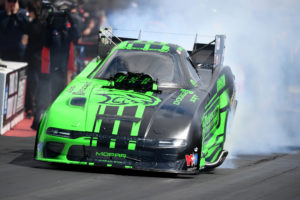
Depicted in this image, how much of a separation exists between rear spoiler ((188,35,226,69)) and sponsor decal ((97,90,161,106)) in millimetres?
2096

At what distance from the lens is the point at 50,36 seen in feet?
48.2

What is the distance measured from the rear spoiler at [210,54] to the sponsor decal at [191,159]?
2.58 m

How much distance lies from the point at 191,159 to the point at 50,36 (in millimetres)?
9042

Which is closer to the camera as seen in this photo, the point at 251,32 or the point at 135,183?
the point at 135,183

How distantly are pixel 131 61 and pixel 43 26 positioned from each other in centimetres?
726

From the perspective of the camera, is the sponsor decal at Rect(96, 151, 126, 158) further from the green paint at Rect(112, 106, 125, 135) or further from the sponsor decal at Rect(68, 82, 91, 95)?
the sponsor decal at Rect(68, 82, 91, 95)

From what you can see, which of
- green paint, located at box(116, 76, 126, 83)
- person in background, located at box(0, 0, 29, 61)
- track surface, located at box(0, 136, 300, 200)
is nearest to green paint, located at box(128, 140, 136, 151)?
track surface, located at box(0, 136, 300, 200)

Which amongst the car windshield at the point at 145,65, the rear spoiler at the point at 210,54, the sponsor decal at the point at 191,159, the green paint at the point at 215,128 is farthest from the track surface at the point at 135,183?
the rear spoiler at the point at 210,54

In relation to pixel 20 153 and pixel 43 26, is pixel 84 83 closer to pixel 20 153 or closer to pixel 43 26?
pixel 20 153

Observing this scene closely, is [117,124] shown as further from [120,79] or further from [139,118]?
[120,79]

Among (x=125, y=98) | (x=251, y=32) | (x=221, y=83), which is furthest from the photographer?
(x=251, y=32)

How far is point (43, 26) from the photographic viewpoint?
1469 cm

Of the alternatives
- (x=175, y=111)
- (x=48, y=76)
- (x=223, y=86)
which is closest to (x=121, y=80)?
(x=175, y=111)

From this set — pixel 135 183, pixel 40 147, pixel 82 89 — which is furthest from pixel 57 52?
pixel 135 183
